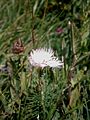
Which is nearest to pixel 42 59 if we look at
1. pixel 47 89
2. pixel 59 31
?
pixel 47 89

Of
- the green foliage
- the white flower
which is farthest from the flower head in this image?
the white flower

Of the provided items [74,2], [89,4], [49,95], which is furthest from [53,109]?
[74,2]

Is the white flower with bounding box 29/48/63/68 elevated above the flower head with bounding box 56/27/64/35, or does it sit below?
below

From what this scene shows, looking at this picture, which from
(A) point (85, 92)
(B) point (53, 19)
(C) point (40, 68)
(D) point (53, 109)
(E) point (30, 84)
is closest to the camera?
(C) point (40, 68)

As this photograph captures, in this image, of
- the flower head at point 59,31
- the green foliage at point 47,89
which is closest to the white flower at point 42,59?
the green foliage at point 47,89

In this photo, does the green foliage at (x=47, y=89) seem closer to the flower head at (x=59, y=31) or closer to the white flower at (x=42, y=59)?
the white flower at (x=42, y=59)

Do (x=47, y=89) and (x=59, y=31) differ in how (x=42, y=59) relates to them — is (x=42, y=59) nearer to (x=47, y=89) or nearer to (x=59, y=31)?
(x=47, y=89)

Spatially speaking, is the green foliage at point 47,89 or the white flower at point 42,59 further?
the green foliage at point 47,89

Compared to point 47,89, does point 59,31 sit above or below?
above

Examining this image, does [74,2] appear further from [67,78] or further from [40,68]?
[40,68]

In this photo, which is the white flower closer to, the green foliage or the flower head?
the green foliage

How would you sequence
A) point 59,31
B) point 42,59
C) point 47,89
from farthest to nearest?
point 59,31 < point 47,89 < point 42,59
